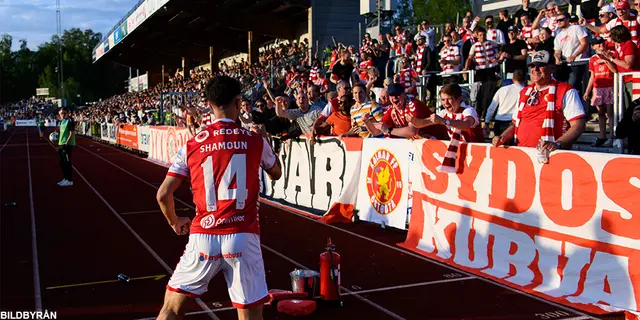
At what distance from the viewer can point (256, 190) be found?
3787 mm

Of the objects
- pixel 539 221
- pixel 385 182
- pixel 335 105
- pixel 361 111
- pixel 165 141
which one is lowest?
pixel 539 221

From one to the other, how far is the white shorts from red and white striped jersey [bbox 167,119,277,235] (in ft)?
0.24

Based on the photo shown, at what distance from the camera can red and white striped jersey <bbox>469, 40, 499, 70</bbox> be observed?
11.4 metres

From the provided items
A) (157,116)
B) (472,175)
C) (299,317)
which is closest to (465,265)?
(472,175)

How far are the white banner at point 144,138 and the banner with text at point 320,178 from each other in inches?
577

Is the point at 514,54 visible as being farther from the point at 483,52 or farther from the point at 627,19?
the point at 627,19

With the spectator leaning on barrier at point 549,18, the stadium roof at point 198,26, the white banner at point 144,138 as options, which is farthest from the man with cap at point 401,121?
the stadium roof at point 198,26

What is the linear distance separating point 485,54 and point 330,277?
23.7 feet

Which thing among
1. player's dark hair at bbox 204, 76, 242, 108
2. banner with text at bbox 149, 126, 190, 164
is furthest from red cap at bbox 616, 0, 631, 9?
banner with text at bbox 149, 126, 190, 164

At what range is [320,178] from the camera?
1065 cm

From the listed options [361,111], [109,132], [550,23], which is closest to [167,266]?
[361,111]

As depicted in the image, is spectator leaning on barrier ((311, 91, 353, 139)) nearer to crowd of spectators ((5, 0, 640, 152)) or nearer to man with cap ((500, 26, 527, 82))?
crowd of spectators ((5, 0, 640, 152))

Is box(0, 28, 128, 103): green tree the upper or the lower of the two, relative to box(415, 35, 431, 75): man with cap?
upper

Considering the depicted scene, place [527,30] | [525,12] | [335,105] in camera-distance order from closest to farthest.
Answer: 1. [335,105]
2. [527,30]
3. [525,12]
